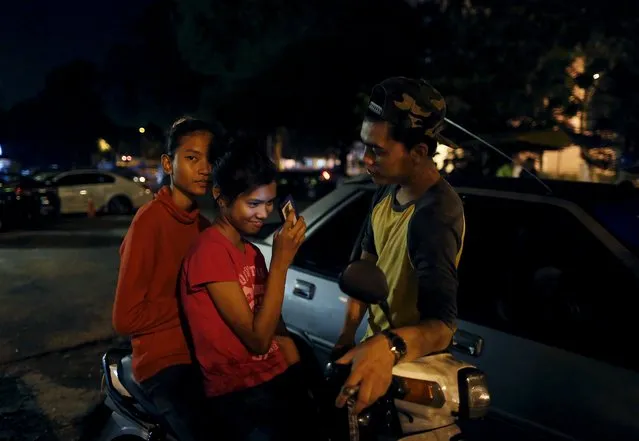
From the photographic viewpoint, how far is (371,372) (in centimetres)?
173

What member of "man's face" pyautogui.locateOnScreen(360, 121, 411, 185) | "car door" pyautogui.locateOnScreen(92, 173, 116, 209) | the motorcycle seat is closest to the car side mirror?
"man's face" pyautogui.locateOnScreen(360, 121, 411, 185)

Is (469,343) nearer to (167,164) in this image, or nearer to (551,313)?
(551,313)

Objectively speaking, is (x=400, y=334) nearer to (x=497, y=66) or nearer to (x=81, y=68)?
(x=497, y=66)

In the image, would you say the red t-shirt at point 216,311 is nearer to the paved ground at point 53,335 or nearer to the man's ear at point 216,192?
the man's ear at point 216,192

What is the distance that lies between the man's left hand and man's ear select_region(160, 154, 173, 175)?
3.78 ft

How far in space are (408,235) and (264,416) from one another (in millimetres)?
773

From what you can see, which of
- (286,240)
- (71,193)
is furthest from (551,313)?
(71,193)

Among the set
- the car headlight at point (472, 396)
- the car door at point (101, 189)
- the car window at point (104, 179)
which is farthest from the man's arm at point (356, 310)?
the car window at point (104, 179)

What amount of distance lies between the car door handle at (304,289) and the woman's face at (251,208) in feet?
5.22

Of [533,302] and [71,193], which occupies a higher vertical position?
[71,193]

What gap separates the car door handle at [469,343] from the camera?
2771 millimetres

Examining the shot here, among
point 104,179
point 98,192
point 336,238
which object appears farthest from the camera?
point 104,179

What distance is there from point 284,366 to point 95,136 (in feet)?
173

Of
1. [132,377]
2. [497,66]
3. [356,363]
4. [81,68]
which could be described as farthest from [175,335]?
[81,68]
